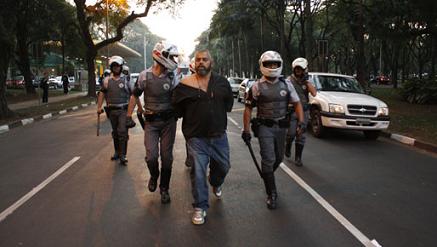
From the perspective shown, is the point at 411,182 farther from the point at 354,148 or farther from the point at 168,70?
the point at 168,70

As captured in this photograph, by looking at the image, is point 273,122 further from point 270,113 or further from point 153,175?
point 153,175

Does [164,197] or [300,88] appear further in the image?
[300,88]

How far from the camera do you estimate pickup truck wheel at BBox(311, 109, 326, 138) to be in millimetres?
12195

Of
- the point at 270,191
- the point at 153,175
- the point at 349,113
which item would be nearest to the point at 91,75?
the point at 349,113

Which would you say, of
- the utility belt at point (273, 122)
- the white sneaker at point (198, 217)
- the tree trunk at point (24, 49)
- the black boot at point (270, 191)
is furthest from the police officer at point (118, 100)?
the tree trunk at point (24, 49)

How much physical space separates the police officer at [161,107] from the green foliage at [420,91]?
60.8 ft

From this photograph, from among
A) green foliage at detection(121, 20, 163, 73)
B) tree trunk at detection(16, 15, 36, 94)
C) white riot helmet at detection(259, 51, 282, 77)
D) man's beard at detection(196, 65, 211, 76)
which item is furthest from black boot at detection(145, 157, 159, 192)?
green foliage at detection(121, 20, 163, 73)

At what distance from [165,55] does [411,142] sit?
24.7 ft

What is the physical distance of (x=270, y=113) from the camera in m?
5.89

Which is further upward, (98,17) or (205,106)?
(98,17)

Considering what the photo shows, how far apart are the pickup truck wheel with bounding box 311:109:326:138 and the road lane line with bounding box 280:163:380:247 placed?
4.51m

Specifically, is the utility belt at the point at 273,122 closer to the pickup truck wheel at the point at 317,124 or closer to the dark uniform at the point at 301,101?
the dark uniform at the point at 301,101

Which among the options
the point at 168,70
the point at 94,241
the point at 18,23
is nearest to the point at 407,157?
the point at 168,70

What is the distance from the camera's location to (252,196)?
6.40m
